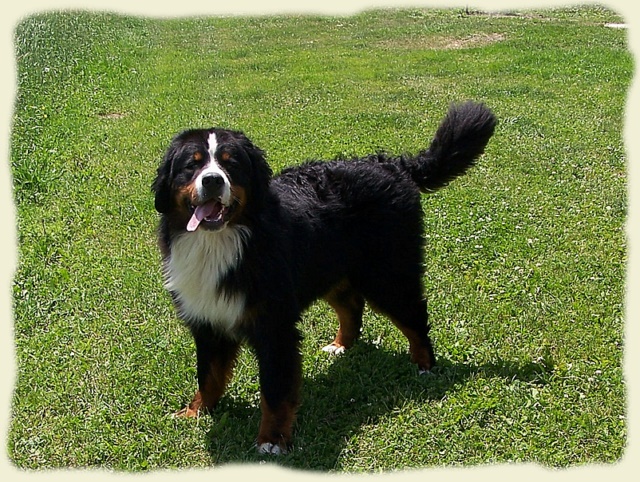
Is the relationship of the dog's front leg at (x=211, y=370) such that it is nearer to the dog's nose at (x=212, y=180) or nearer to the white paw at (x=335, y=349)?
the white paw at (x=335, y=349)

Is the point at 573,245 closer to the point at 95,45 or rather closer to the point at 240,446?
the point at 240,446

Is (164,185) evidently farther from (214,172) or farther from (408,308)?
(408,308)

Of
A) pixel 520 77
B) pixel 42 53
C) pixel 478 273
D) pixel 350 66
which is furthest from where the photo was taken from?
pixel 350 66

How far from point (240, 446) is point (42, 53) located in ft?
32.8

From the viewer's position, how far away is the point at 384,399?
4480 millimetres

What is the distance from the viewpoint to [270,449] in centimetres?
396

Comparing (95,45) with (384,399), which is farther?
(95,45)

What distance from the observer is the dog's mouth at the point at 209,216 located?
3685 millimetres

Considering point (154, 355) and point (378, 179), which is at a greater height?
point (378, 179)

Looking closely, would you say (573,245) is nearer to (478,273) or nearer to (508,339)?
(478,273)

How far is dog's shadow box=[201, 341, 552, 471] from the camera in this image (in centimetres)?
400

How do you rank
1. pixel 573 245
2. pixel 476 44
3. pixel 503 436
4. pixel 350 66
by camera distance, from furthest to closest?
pixel 476 44 < pixel 350 66 < pixel 573 245 < pixel 503 436

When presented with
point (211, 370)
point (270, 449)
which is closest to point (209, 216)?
point (211, 370)

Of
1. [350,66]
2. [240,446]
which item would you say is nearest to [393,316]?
[240,446]
